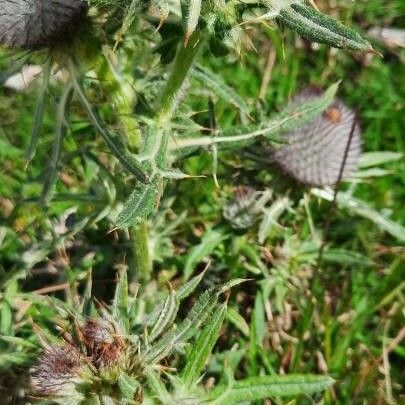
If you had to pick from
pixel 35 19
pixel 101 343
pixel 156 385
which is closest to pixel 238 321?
pixel 156 385

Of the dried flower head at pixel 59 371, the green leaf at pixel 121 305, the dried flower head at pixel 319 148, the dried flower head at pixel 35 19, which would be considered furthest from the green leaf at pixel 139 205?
the dried flower head at pixel 319 148

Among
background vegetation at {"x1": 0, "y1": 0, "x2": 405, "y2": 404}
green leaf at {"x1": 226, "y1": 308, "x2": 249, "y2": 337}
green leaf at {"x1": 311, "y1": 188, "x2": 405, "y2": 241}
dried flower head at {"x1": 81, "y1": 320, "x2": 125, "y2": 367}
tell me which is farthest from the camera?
green leaf at {"x1": 311, "y1": 188, "x2": 405, "y2": 241}

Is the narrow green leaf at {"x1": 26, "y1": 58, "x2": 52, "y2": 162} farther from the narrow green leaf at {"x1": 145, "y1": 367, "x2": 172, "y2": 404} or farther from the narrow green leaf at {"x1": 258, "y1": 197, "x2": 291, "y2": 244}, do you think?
the narrow green leaf at {"x1": 258, "y1": 197, "x2": 291, "y2": 244}

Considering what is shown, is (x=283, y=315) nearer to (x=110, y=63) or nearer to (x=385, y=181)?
(x=385, y=181)

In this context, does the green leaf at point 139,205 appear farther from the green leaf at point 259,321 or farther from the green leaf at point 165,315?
the green leaf at point 259,321

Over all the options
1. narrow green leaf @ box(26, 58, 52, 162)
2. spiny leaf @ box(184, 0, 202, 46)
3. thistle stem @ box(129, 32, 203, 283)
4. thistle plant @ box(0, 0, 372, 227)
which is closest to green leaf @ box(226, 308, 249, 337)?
thistle plant @ box(0, 0, 372, 227)

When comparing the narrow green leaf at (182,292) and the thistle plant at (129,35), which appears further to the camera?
the narrow green leaf at (182,292)
